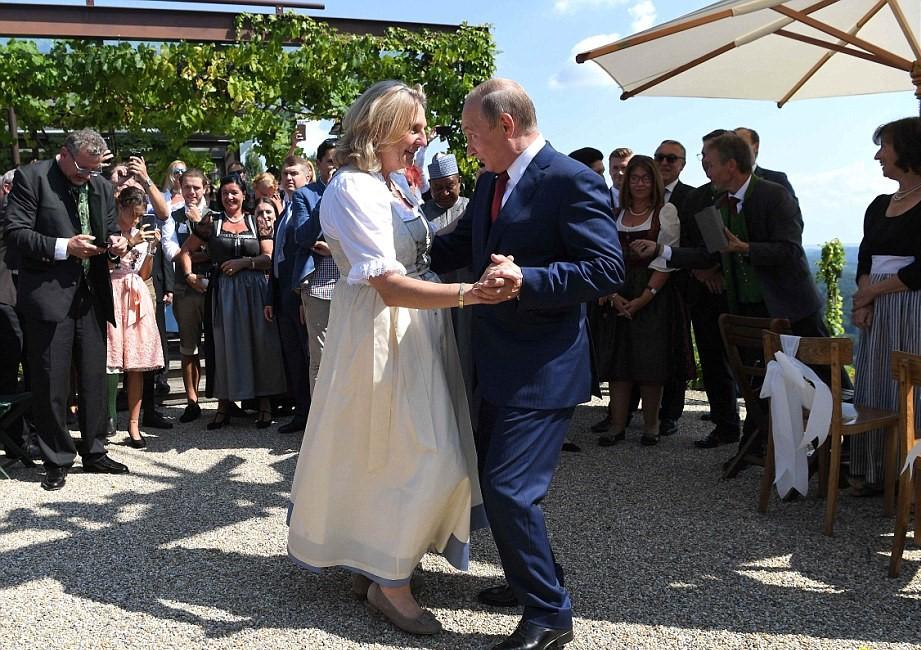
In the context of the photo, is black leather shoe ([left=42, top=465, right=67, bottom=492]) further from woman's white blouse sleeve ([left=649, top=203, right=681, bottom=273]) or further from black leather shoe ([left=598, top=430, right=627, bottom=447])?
woman's white blouse sleeve ([left=649, top=203, right=681, bottom=273])

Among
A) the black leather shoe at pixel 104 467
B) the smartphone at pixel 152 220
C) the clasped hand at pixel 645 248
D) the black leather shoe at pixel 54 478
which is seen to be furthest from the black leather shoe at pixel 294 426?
the clasped hand at pixel 645 248

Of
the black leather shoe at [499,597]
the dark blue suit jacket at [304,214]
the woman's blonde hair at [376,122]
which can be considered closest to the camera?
the woman's blonde hair at [376,122]

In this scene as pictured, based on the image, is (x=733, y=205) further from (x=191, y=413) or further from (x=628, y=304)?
(x=191, y=413)

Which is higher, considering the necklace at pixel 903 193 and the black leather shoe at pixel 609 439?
the necklace at pixel 903 193

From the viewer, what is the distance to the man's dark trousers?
5.51 metres

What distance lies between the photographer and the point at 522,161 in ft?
10.1

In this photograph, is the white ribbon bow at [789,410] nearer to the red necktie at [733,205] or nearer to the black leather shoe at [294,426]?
the red necktie at [733,205]

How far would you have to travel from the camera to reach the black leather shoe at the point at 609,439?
6.44m

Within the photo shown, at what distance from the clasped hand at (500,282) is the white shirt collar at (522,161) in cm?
35

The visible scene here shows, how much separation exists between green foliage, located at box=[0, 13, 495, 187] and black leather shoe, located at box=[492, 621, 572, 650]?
936cm

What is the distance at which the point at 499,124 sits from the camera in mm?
3039

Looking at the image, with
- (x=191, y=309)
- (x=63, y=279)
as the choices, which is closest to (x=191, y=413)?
(x=191, y=309)

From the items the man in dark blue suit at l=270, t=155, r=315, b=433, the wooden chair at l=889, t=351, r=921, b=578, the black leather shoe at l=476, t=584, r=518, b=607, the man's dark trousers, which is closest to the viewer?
the black leather shoe at l=476, t=584, r=518, b=607

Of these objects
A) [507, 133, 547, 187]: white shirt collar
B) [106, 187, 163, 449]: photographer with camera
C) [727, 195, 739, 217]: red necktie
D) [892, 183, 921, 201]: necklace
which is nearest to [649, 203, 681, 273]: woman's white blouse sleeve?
[727, 195, 739, 217]: red necktie
